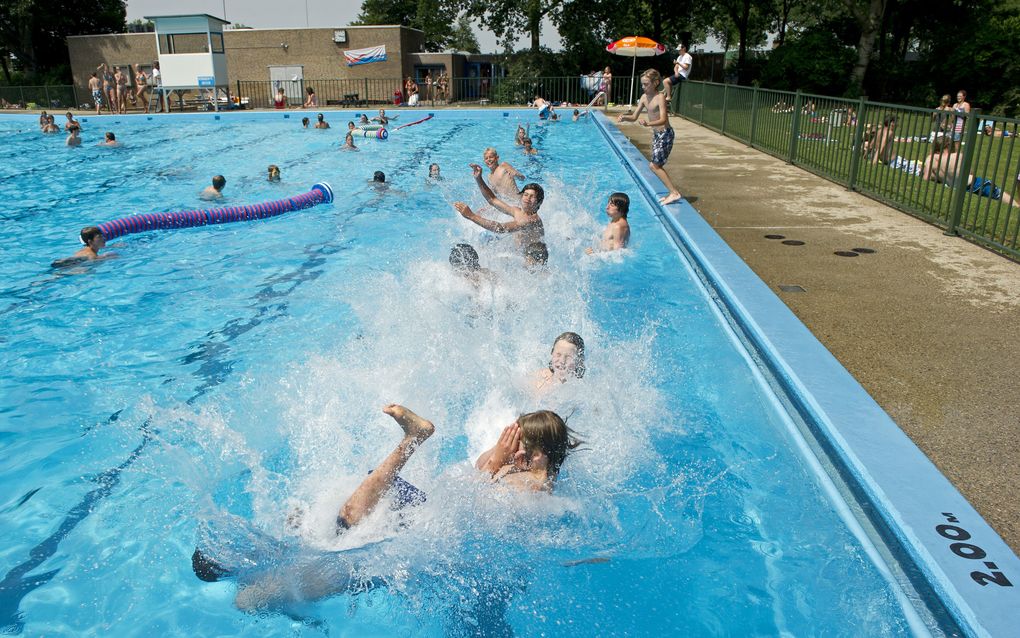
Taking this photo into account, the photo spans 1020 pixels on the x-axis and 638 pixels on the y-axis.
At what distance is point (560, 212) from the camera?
10414mm

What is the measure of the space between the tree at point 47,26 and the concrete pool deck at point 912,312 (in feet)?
139

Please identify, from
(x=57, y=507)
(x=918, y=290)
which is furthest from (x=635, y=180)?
(x=57, y=507)

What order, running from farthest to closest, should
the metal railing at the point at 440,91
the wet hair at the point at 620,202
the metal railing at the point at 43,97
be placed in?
1. the metal railing at the point at 43,97
2. the metal railing at the point at 440,91
3. the wet hair at the point at 620,202

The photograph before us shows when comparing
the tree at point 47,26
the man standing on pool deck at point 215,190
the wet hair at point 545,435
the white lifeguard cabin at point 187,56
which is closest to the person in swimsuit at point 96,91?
the white lifeguard cabin at point 187,56

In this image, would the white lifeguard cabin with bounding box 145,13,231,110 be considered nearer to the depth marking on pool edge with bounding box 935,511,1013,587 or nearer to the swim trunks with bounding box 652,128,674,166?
the swim trunks with bounding box 652,128,674,166

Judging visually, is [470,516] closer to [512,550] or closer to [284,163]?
[512,550]

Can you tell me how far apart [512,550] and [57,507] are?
8.77 ft

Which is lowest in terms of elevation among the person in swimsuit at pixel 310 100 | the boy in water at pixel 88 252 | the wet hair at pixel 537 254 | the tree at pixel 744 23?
the boy in water at pixel 88 252

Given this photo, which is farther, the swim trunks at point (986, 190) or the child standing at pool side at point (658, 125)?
the child standing at pool side at point (658, 125)

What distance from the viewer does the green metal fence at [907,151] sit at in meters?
7.41

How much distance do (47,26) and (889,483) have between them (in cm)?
5024

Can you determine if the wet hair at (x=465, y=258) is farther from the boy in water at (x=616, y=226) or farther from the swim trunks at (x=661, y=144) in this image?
the swim trunks at (x=661, y=144)

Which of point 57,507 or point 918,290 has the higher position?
point 918,290

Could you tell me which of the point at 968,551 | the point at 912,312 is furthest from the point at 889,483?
the point at 912,312
